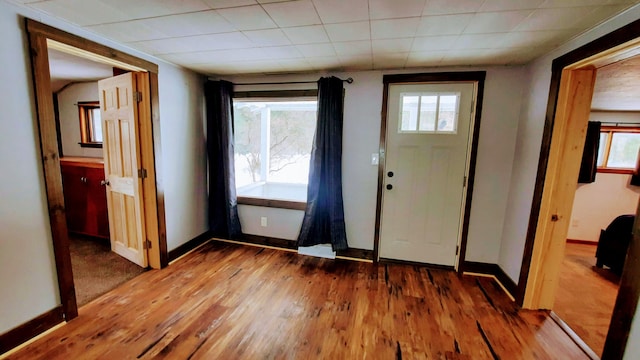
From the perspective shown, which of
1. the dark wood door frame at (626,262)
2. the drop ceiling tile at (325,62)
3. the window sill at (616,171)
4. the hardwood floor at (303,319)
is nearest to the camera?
the dark wood door frame at (626,262)

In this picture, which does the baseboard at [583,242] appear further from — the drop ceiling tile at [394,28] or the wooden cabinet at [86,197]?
the wooden cabinet at [86,197]

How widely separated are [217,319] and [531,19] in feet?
9.63

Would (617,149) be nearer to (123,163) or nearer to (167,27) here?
(167,27)

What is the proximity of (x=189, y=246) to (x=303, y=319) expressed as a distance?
6.07 ft

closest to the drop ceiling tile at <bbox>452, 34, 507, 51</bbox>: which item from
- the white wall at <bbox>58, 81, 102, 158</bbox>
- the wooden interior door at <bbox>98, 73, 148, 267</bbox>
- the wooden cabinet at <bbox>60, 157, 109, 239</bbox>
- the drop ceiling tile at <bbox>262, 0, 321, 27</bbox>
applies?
the drop ceiling tile at <bbox>262, 0, 321, 27</bbox>

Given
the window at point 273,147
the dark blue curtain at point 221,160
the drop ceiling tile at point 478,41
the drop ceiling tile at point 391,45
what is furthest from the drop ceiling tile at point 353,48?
the dark blue curtain at point 221,160

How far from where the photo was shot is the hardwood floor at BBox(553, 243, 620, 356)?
1.95m

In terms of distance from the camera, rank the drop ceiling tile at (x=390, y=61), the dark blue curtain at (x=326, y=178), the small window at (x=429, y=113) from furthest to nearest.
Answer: the dark blue curtain at (x=326, y=178)
the small window at (x=429, y=113)
the drop ceiling tile at (x=390, y=61)

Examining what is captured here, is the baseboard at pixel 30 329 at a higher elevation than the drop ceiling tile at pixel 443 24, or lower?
lower

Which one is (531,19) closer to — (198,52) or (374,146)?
(374,146)

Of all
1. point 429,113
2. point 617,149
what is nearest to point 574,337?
point 429,113

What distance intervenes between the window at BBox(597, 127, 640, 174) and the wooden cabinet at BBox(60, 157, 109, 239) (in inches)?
277

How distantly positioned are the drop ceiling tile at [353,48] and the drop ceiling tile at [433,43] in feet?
1.18

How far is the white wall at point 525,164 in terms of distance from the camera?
6.95 feet
